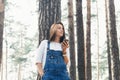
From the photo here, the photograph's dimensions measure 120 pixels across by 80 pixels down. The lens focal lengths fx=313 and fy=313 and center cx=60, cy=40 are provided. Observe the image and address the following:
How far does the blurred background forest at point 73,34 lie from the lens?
636 centimetres

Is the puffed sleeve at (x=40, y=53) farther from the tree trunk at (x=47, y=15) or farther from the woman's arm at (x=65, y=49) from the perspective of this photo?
the tree trunk at (x=47, y=15)

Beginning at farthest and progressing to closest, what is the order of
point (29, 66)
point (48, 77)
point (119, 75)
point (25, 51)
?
1. point (29, 66)
2. point (25, 51)
3. point (119, 75)
4. point (48, 77)

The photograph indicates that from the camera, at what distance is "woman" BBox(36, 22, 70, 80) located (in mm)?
4777

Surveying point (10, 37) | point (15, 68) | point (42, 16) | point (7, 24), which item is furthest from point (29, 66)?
point (42, 16)

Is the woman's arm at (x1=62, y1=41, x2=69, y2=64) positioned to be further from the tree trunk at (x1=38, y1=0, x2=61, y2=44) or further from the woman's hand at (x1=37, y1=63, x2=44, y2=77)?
the tree trunk at (x1=38, y1=0, x2=61, y2=44)

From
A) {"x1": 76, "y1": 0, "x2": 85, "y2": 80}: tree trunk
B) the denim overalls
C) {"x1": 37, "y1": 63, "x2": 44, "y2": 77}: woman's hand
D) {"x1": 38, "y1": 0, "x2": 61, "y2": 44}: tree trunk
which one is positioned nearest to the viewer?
the denim overalls

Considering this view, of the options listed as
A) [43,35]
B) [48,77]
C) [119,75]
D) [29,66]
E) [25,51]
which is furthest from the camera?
[29,66]

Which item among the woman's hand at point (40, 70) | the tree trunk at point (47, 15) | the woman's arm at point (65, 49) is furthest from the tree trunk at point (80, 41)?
the woman's hand at point (40, 70)

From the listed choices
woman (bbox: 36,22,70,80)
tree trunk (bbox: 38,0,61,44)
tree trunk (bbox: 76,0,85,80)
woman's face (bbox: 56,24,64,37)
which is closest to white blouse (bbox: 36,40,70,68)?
woman (bbox: 36,22,70,80)

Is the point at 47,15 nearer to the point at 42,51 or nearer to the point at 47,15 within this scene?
the point at 47,15

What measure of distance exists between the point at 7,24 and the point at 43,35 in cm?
3644

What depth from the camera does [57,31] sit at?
5000 mm

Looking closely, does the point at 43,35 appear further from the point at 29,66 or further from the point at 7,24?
the point at 29,66

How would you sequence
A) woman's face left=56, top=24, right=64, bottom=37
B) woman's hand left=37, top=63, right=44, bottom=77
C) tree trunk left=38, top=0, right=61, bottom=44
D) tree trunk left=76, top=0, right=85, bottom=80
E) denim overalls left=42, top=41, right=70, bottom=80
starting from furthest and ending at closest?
tree trunk left=76, top=0, right=85, bottom=80 < tree trunk left=38, top=0, right=61, bottom=44 < woman's face left=56, top=24, right=64, bottom=37 < woman's hand left=37, top=63, right=44, bottom=77 < denim overalls left=42, top=41, right=70, bottom=80
